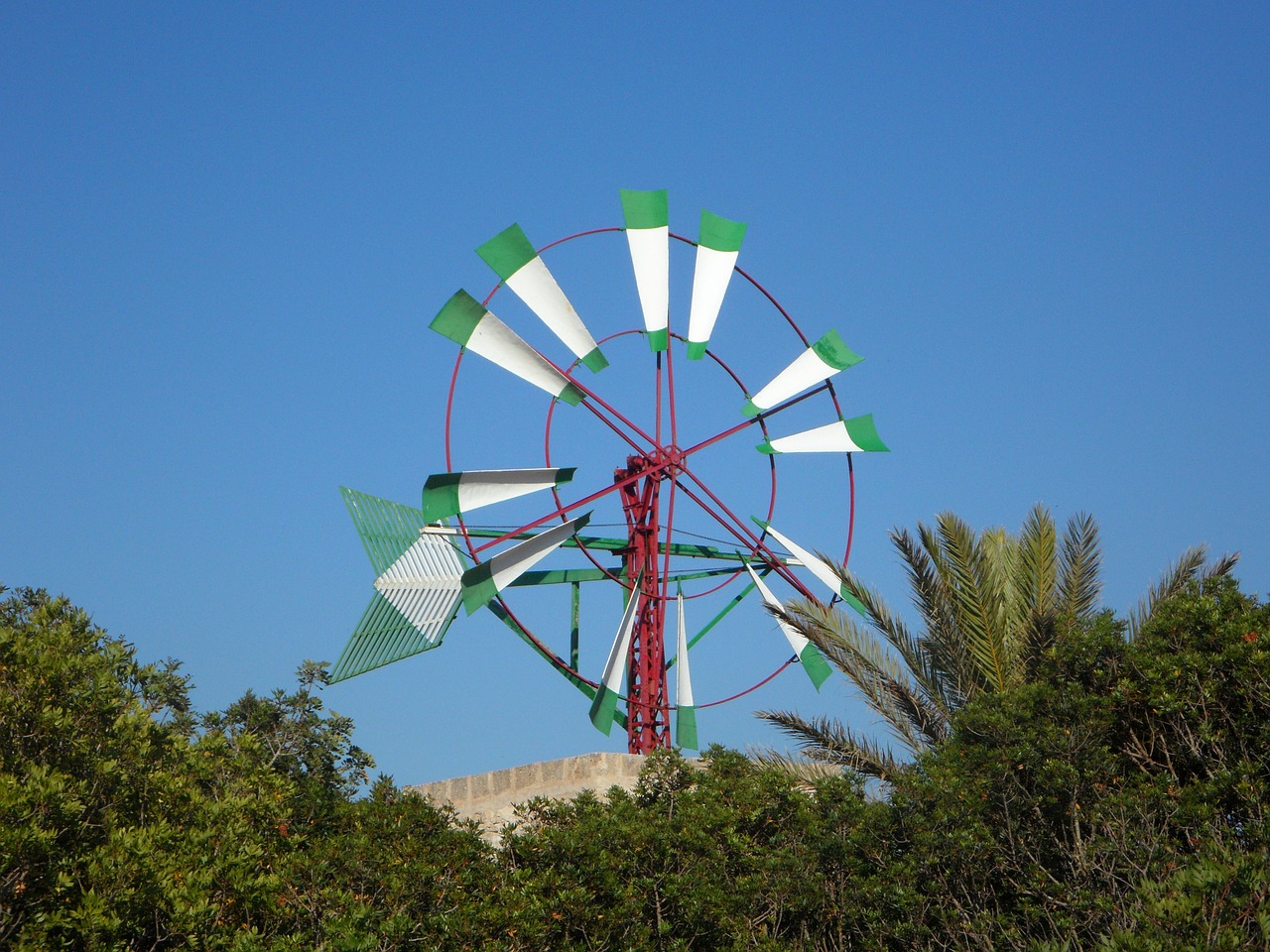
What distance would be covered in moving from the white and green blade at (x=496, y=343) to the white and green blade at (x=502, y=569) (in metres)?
1.58

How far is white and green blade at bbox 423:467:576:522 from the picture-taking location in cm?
1432

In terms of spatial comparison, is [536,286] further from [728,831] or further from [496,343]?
[728,831]

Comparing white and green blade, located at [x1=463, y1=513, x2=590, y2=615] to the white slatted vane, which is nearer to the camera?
white and green blade, located at [x1=463, y1=513, x2=590, y2=615]

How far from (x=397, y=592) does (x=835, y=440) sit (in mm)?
4997

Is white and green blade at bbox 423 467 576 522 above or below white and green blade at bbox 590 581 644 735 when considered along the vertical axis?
above

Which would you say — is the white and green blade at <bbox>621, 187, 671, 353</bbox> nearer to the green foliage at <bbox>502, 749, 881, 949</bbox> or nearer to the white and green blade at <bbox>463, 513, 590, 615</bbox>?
the white and green blade at <bbox>463, 513, 590, 615</bbox>

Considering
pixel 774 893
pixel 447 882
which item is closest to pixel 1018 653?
pixel 774 893

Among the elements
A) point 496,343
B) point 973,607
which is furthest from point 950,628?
point 496,343

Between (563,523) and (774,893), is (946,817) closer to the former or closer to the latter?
(774,893)

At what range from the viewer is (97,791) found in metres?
11.2

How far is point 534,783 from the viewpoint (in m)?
14.3

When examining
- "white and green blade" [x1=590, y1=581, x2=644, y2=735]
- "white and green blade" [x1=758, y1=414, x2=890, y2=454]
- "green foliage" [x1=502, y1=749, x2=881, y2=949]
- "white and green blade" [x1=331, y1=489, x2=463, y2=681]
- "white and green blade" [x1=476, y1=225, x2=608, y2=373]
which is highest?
"white and green blade" [x1=476, y1=225, x2=608, y2=373]

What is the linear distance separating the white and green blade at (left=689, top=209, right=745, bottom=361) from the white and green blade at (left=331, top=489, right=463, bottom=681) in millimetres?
3434

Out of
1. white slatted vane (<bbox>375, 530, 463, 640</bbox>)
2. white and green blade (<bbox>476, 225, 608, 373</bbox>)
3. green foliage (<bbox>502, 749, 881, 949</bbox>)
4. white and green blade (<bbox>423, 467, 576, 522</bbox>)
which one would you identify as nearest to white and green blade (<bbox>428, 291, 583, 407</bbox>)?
white and green blade (<bbox>476, 225, 608, 373</bbox>)
